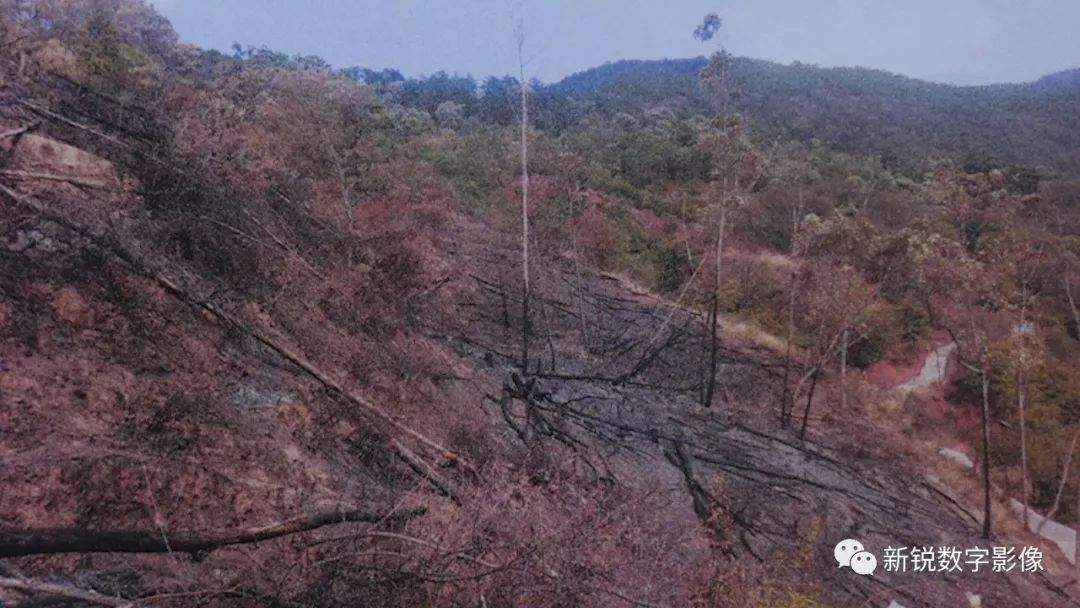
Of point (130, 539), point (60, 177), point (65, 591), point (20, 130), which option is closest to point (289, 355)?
point (60, 177)

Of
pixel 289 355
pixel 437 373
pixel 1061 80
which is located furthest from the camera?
pixel 1061 80

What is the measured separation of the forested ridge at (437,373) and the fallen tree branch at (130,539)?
0.02 meters

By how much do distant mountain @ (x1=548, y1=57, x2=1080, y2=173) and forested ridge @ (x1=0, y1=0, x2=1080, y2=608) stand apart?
18.3 metres

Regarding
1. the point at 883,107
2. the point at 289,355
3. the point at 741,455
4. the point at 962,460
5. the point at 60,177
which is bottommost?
the point at 962,460

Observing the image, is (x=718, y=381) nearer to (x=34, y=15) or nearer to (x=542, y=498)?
(x=542, y=498)

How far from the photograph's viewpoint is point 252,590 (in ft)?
11.4

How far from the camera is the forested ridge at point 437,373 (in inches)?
157

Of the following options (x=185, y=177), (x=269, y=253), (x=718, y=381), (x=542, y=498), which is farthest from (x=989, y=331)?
(x=185, y=177)

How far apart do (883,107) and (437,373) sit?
49.9m

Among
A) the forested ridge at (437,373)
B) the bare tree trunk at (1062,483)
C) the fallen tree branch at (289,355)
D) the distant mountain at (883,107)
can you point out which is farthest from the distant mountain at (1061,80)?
the fallen tree branch at (289,355)

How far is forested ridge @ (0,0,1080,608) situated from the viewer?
13.1ft

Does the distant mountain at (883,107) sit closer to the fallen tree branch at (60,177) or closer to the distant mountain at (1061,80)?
the distant mountain at (1061,80)

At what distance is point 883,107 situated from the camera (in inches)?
1839

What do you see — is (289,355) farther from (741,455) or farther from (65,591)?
(741,455)
